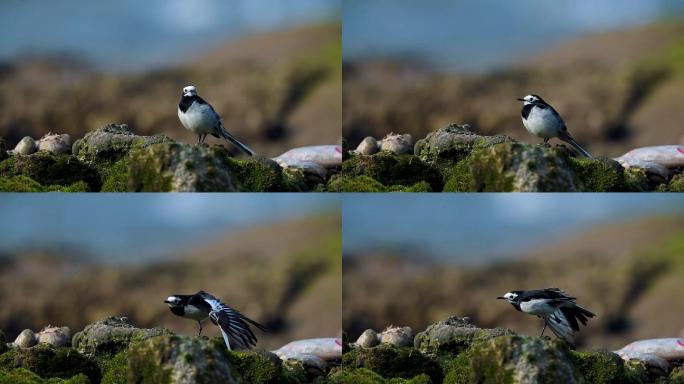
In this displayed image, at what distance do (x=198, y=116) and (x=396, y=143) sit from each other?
2.15 metres

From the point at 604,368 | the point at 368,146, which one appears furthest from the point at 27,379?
the point at 604,368

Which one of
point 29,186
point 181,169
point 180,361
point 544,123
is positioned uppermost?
point 544,123

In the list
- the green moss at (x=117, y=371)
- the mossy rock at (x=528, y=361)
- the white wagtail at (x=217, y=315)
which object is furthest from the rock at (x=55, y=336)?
the mossy rock at (x=528, y=361)

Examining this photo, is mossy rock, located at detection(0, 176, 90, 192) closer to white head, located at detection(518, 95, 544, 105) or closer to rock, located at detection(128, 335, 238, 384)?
rock, located at detection(128, 335, 238, 384)

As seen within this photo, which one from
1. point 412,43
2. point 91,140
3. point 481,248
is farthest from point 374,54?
point 91,140

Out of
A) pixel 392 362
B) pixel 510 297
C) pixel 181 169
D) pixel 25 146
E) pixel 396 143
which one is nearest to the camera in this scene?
pixel 181 169

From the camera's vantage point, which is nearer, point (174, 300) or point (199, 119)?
point (174, 300)

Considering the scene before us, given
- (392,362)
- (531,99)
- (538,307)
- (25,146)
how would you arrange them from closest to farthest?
1. (538,307)
2. (392,362)
3. (531,99)
4. (25,146)

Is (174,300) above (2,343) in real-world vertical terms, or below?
above

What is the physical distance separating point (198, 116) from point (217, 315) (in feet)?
6.87

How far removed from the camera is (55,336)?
478 inches

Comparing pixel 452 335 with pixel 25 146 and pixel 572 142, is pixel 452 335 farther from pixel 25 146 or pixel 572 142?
pixel 25 146

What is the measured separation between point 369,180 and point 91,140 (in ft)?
9.99

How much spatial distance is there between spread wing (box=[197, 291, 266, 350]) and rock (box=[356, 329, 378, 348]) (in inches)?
41.1
